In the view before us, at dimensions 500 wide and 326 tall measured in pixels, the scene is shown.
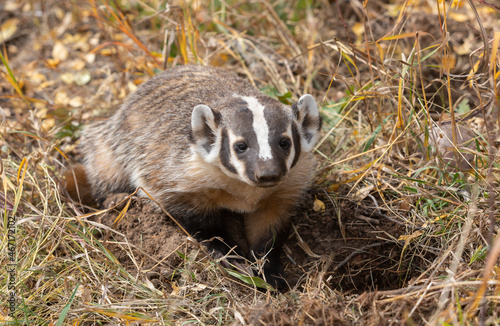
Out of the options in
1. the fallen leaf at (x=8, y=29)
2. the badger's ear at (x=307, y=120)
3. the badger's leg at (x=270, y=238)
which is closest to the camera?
the badger's ear at (x=307, y=120)

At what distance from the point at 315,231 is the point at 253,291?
2.02 feet

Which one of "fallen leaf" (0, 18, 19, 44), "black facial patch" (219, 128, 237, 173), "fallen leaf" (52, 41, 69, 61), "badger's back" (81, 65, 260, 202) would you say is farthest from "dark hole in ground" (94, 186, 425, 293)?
"fallen leaf" (0, 18, 19, 44)

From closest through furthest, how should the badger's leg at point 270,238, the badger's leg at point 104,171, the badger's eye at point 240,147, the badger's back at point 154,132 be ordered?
1. the badger's eye at point 240,147
2. the badger's leg at point 270,238
3. the badger's back at point 154,132
4. the badger's leg at point 104,171

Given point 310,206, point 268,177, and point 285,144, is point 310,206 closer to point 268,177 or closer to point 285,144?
point 285,144

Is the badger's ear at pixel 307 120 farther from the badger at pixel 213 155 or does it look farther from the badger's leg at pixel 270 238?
the badger's leg at pixel 270 238

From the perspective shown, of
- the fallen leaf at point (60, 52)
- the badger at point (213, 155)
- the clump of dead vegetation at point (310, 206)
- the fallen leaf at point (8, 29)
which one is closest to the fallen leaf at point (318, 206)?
the clump of dead vegetation at point (310, 206)

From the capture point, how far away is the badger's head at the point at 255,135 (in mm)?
2535

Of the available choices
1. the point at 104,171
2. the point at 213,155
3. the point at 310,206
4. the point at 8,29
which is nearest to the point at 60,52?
the point at 8,29

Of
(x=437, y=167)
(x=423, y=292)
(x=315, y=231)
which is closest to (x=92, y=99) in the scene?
(x=315, y=231)

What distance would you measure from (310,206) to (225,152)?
90 cm

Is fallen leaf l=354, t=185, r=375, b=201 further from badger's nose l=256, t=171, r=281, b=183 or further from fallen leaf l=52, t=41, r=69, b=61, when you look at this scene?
fallen leaf l=52, t=41, r=69, b=61

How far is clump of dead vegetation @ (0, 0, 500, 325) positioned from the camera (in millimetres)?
2461

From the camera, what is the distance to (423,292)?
7.68 feet

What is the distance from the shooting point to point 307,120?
2.91m
